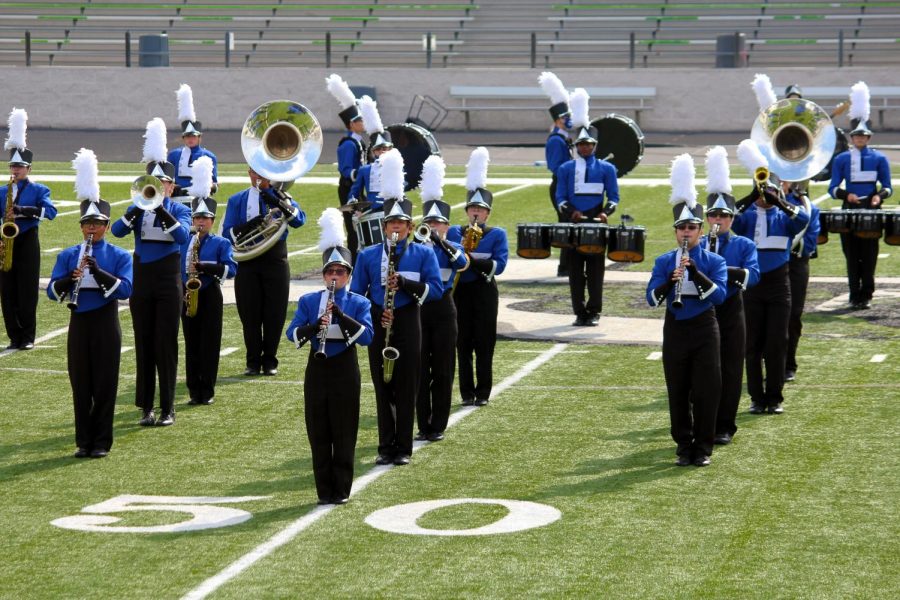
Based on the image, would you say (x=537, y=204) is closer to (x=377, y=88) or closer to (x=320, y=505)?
(x=377, y=88)

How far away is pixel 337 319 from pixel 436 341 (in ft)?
6.32

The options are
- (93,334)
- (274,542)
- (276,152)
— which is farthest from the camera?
(276,152)

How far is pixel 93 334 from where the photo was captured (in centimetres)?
1094

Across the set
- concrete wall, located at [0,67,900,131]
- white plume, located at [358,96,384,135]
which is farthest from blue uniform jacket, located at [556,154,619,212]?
concrete wall, located at [0,67,900,131]

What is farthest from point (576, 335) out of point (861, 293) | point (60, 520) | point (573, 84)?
point (573, 84)

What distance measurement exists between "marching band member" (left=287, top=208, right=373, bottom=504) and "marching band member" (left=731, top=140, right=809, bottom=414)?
364 centimetres

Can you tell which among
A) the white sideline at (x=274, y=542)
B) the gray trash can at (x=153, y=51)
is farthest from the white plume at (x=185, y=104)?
→ the gray trash can at (x=153, y=51)

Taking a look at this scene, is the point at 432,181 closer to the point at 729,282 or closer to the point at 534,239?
the point at 729,282

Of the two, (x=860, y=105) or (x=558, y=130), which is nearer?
(x=860, y=105)

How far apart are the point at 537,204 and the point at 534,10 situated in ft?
56.8

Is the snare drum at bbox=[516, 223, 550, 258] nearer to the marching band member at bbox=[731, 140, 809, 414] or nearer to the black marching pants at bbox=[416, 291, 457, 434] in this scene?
the marching band member at bbox=[731, 140, 809, 414]

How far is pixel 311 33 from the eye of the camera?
41812mm

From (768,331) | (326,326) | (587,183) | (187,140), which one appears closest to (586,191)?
(587,183)

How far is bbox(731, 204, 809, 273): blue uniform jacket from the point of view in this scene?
1215 centimetres
